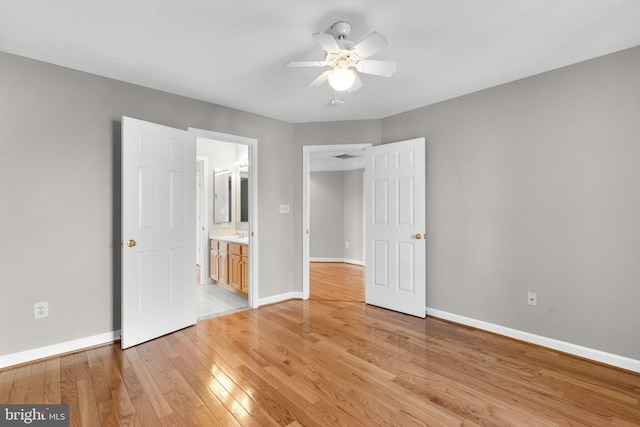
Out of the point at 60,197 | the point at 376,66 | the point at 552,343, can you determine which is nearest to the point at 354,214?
the point at 552,343

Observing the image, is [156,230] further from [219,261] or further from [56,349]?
[219,261]

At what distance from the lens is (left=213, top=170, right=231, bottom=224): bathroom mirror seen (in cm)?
525

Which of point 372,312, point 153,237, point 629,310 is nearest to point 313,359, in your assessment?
point 372,312

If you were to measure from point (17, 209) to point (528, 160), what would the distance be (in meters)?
4.40

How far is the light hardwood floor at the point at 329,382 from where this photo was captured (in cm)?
185

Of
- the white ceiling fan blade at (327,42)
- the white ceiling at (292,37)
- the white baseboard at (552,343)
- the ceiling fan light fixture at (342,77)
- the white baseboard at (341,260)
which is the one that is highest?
the white ceiling at (292,37)

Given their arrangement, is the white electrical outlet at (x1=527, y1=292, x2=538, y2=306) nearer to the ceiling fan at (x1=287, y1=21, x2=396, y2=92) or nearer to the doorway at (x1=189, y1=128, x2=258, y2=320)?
the ceiling fan at (x1=287, y1=21, x2=396, y2=92)

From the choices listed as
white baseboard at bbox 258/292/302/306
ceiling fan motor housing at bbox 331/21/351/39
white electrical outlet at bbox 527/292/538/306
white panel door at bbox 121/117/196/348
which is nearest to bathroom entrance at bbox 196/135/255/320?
white baseboard at bbox 258/292/302/306

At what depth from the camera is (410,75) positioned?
2861 mm

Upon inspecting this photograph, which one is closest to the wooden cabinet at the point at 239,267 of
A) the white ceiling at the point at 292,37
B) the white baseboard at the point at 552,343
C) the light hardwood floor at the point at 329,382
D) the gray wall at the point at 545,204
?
the light hardwood floor at the point at 329,382

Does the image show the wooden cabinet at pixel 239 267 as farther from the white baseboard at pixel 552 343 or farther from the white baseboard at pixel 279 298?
the white baseboard at pixel 552 343

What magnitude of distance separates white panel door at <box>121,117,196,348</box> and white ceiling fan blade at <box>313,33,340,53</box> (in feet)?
6.25

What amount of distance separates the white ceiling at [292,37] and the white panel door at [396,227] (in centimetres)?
93

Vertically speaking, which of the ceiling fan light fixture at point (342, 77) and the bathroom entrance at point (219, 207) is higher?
the ceiling fan light fixture at point (342, 77)
